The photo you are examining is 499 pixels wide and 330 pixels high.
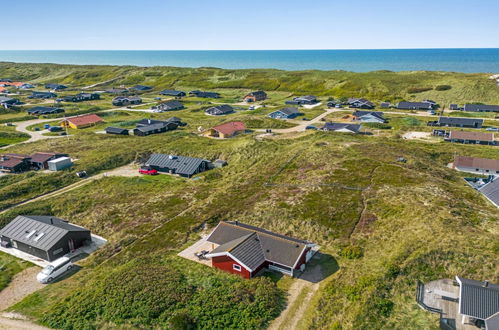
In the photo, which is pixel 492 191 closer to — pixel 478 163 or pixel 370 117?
pixel 478 163

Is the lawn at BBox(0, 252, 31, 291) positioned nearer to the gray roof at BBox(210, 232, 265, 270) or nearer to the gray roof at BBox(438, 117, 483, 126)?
the gray roof at BBox(210, 232, 265, 270)

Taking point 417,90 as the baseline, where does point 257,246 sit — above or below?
below

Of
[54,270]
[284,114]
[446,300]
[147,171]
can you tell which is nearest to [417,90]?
[284,114]

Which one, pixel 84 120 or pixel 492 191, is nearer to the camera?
pixel 492 191

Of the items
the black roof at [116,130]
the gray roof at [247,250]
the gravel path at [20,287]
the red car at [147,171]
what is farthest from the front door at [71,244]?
the black roof at [116,130]

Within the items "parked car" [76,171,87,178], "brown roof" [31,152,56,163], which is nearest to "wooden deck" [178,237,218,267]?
"parked car" [76,171,87,178]

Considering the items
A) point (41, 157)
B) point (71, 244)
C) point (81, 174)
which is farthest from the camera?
point (41, 157)

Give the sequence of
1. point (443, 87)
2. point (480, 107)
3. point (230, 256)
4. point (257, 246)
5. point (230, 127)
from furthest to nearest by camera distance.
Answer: point (443, 87) < point (480, 107) < point (230, 127) < point (257, 246) < point (230, 256)
